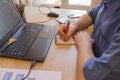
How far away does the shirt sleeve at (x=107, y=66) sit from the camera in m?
0.72

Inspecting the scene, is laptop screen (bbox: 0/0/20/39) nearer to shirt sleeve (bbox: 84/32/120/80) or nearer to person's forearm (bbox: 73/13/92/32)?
person's forearm (bbox: 73/13/92/32)

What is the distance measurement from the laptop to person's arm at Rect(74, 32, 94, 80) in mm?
167

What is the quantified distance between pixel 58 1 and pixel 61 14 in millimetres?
1335

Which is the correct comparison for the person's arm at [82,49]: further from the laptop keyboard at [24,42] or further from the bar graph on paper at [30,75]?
the laptop keyboard at [24,42]

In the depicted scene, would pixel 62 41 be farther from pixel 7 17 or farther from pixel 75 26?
pixel 7 17

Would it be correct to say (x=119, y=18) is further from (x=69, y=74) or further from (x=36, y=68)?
(x=36, y=68)

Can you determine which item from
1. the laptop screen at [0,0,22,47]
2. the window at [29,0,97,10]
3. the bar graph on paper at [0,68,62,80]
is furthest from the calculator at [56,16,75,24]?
the window at [29,0,97,10]

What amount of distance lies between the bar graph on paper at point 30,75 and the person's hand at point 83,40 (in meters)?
0.26

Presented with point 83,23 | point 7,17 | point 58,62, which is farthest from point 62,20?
point 58,62

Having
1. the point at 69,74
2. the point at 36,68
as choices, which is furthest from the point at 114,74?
the point at 36,68

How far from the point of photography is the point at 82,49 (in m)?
1.04

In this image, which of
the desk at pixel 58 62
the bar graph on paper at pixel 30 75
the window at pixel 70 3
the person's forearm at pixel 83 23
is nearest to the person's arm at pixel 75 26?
the person's forearm at pixel 83 23

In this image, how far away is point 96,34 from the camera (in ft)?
3.83

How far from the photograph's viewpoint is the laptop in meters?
1.01
